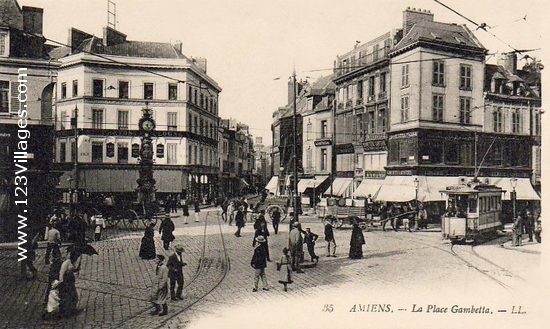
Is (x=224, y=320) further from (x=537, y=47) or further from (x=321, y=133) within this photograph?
(x=321, y=133)

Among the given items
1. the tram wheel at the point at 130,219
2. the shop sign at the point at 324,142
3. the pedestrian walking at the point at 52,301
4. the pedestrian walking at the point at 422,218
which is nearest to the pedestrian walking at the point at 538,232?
the pedestrian walking at the point at 422,218

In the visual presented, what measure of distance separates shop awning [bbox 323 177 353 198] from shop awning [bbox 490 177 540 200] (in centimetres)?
774

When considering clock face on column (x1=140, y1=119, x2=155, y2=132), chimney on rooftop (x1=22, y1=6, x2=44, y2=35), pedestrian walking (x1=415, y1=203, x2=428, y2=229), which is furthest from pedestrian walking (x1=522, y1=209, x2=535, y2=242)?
clock face on column (x1=140, y1=119, x2=155, y2=132)

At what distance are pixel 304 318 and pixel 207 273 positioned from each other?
2859 mm

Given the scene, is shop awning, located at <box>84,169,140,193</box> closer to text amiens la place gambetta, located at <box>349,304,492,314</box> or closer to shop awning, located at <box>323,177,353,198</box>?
shop awning, located at <box>323,177,353,198</box>

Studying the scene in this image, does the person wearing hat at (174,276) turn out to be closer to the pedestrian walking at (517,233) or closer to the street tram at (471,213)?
the pedestrian walking at (517,233)

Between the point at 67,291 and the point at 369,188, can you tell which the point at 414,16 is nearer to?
the point at 369,188

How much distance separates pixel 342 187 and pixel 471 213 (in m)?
10.3

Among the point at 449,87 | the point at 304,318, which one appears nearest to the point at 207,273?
the point at 304,318

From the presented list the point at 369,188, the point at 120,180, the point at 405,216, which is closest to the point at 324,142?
the point at 369,188

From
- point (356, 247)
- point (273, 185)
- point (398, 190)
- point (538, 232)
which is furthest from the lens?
point (273, 185)

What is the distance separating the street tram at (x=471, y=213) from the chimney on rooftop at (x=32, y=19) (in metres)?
12.8

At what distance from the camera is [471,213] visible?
45.7 ft

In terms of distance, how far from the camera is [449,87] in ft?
52.4
